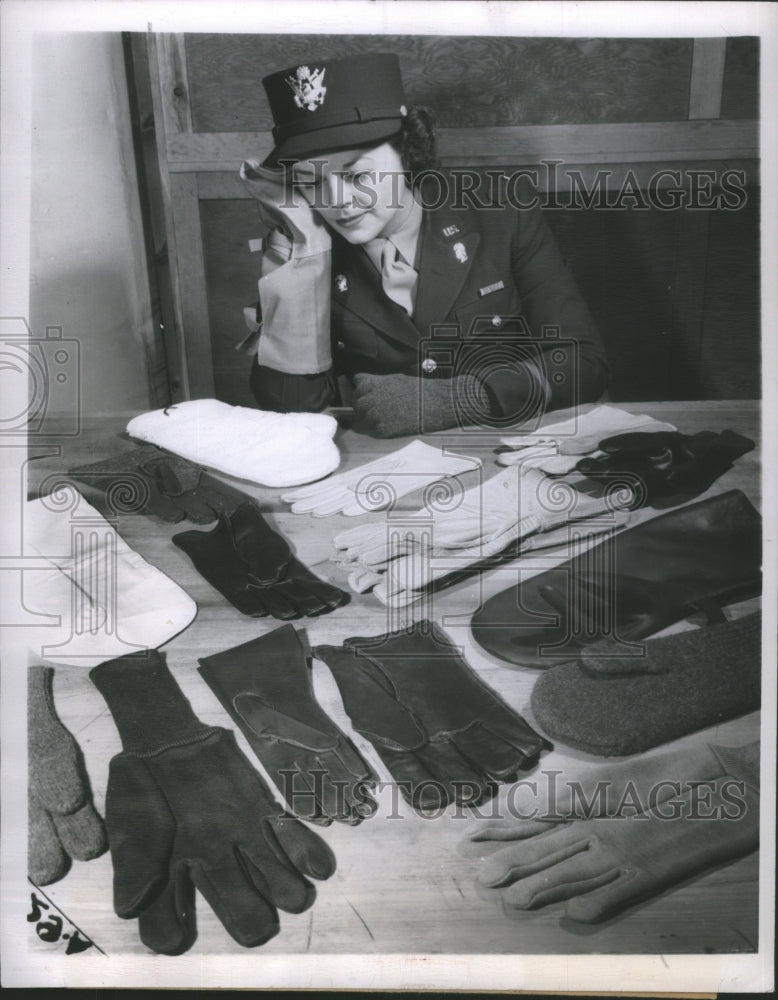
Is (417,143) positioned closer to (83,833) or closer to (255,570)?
(255,570)

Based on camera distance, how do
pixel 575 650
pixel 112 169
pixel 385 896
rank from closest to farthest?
pixel 385 896
pixel 575 650
pixel 112 169

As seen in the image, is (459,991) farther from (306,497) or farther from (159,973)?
(306,497)

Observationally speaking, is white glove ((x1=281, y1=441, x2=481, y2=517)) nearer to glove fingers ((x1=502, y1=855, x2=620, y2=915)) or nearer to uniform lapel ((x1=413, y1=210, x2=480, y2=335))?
uniform lapel ((x1=413, y1=210, x2=480, y2=335))

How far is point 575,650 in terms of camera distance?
103 centimetres

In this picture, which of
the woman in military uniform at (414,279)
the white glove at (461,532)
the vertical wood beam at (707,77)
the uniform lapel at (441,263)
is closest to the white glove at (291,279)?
the woman in military uniform at (414,279)

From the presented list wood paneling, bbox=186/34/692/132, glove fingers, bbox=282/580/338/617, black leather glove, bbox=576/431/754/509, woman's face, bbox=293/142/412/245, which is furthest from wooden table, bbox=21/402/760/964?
wood paneling, bbox=186/34/692/132

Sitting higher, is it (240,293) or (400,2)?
(400,2)

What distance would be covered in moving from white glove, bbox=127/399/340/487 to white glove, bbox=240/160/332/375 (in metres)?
0.07

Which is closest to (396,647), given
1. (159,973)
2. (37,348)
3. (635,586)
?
(635,586)

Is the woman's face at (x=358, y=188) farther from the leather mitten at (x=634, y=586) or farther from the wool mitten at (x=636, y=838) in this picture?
the wool mitten at (x=636, y=838)

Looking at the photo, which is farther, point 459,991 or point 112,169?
point 112,169

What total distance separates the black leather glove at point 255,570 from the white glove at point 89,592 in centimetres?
5

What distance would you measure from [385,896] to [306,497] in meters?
0.47

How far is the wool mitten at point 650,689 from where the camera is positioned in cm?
96
